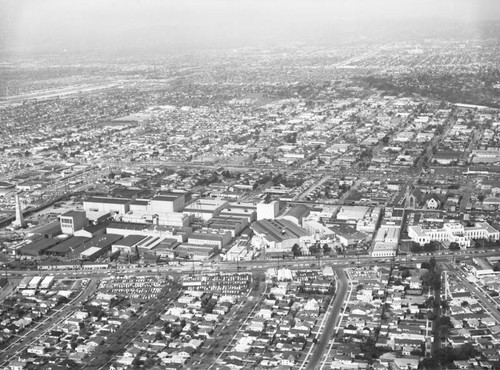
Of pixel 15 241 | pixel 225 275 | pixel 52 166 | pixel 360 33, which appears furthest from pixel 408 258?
pixel 360 33

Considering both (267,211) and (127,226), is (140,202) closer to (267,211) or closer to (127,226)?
(127,226)

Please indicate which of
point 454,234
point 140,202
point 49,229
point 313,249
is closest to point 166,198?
point 140,202

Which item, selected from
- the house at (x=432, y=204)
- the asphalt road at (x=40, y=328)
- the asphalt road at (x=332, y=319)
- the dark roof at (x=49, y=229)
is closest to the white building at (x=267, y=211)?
the asphalt road at (x=332, y=319)

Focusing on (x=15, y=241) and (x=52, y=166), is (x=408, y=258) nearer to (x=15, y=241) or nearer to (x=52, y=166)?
(x=15, y=241)

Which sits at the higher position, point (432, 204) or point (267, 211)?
point (267, 211)

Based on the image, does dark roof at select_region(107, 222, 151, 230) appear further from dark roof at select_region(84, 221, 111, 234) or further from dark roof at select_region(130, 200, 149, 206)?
dark roof at select_region(130, 200, 149, 206)

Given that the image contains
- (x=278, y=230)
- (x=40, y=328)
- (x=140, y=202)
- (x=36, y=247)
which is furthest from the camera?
(x=140, y=202)
